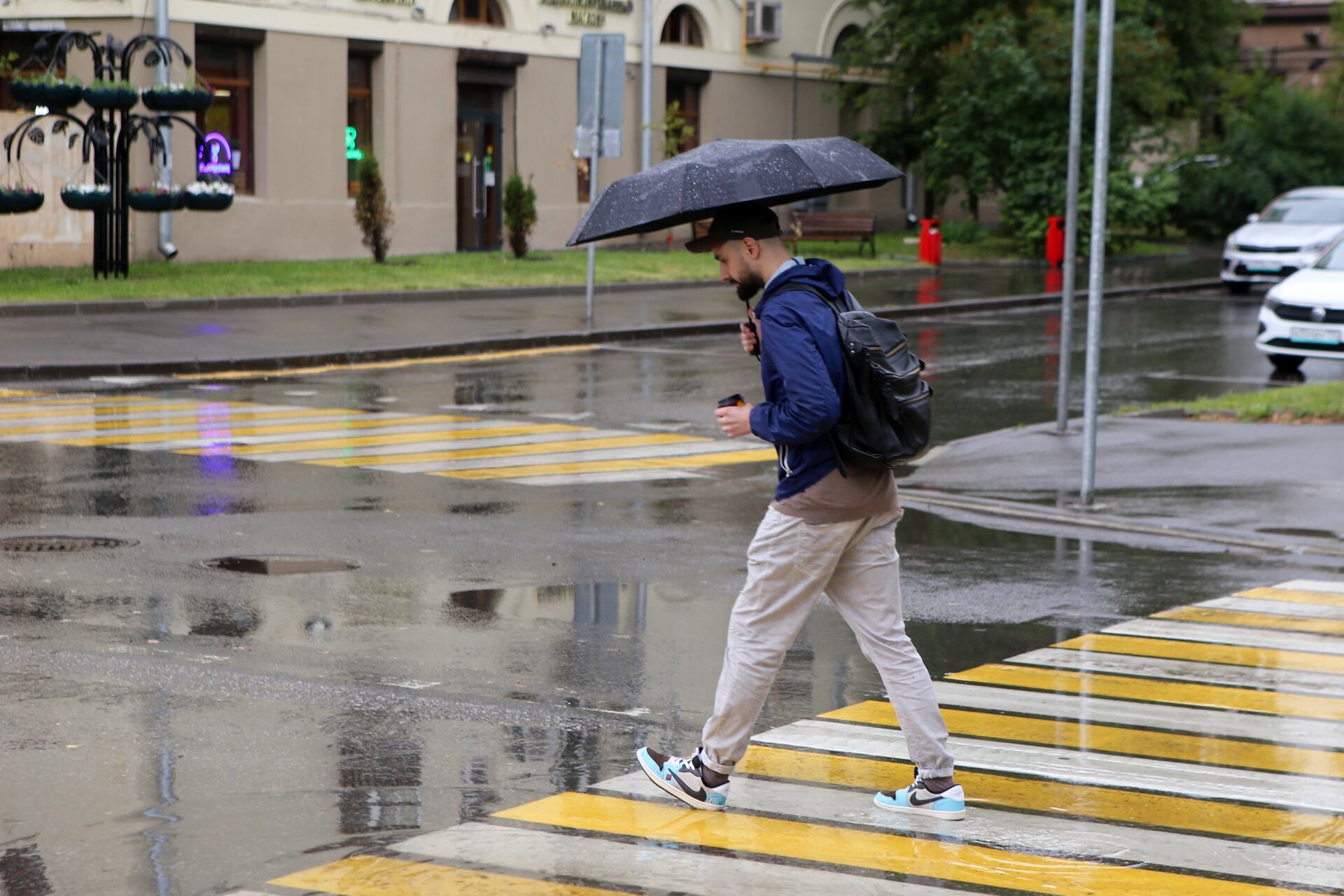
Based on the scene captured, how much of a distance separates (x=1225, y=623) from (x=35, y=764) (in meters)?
5.16

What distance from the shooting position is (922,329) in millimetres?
24906

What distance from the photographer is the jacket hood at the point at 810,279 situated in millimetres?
5156

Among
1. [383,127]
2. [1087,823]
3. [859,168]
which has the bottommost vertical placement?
[1087,823]

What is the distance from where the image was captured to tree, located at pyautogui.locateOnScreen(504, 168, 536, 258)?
3266cm

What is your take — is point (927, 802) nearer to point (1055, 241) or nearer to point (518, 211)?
point (518, 211)

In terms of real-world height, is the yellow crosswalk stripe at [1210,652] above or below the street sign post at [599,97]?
below

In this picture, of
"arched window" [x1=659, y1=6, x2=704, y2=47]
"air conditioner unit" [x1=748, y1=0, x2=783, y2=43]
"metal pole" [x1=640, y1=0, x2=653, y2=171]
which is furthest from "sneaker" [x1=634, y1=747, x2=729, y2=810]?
"air conditioner unit" [x1=748, y1=0, x2=783, y2=43]

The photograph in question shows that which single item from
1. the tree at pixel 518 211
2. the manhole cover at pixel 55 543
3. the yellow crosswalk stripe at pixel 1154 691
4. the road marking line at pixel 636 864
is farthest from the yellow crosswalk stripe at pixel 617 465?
the tree at pixel 518 211

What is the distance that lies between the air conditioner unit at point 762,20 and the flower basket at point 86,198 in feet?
65.4

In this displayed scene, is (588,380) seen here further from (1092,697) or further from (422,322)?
(1092,697)

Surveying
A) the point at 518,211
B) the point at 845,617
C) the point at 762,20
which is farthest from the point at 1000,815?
the point at 762,20

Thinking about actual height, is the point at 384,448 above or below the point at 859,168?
below

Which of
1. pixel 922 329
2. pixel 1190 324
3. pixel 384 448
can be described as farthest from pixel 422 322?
pixel 1190 324

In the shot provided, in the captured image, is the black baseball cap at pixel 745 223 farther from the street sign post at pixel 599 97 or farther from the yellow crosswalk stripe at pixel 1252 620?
the street sign post at pixel 599 97
